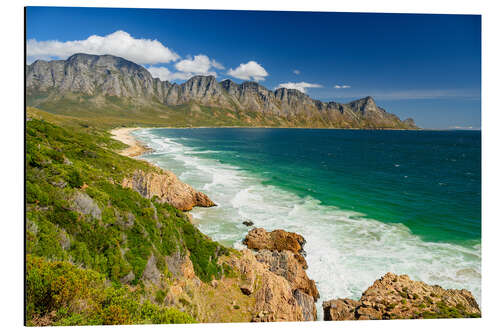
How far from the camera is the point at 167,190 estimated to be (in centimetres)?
1952

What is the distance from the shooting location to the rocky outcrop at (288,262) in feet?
29.8

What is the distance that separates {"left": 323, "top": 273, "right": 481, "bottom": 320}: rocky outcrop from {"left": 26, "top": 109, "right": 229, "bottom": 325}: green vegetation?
4662 millimetres

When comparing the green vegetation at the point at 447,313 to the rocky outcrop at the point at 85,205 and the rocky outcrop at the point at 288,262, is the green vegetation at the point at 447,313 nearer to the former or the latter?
the rocky outcrop at the point at 288,262

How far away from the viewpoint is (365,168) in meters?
40.3

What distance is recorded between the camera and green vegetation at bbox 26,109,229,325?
4957 mm

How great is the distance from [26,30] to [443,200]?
29518 mm

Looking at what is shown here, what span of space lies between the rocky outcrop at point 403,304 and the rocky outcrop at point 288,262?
2.96 ft

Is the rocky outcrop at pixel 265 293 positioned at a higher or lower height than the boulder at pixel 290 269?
higher

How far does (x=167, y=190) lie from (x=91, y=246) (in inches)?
544

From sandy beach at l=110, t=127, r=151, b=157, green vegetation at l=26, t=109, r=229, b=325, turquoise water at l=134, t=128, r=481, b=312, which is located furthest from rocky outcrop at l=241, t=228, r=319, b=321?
sandy beach at l=110, t=127, r=151, b=157

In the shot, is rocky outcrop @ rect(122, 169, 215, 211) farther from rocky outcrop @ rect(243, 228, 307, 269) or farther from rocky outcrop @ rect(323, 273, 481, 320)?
rocky outcrop @ rect(323, 273, 481, 320)

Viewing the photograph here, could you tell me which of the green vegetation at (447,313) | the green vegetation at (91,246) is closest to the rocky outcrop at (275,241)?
the green vegetation at (91,246)
